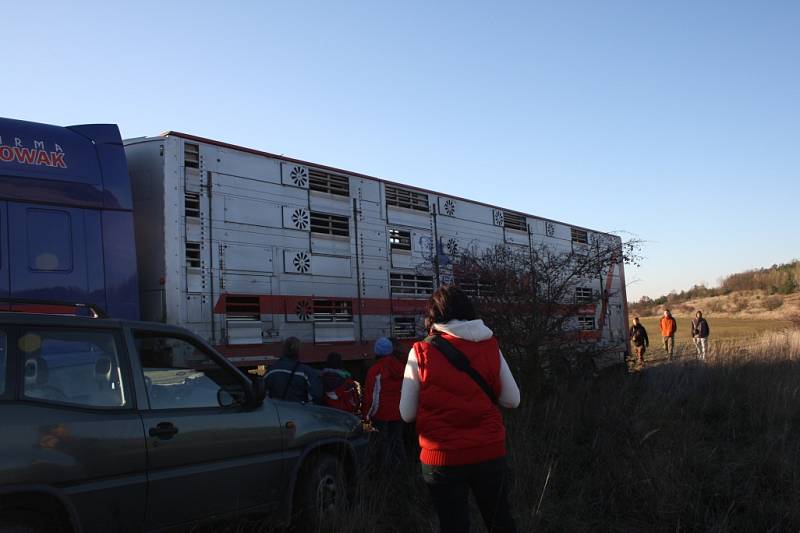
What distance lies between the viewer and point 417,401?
3543mm

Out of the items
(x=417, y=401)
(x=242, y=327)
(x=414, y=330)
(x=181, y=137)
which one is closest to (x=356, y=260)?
(x=414, y=330)

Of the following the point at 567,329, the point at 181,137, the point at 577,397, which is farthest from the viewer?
the point at 567,329

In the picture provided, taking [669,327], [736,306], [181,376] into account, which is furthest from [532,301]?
[736,306]

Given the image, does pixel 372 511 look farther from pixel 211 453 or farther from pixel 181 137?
pixel 181 137

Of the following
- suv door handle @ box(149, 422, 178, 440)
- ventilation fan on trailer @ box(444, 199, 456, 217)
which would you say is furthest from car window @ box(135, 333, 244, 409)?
ventilation fan on trailer @ box(444, 199, 456, 217)

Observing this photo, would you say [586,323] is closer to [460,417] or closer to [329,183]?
[329,183]

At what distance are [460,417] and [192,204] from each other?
5.35 meters

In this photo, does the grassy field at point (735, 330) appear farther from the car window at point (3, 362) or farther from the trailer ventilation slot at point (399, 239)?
the car window at point (3, 362)

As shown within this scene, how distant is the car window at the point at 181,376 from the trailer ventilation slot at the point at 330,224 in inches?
181

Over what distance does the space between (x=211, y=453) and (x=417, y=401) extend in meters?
1.54

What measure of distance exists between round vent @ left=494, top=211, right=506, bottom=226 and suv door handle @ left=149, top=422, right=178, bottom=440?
9367 millimetres

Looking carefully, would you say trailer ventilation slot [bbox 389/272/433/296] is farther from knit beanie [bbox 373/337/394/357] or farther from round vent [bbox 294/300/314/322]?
knit beanie [bbox 373/337/394/357]

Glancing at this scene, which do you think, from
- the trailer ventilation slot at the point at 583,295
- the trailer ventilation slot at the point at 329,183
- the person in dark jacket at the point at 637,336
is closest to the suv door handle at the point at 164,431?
the trailer ventilation slot at the point at 329,183

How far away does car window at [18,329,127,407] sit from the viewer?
3.49 m
